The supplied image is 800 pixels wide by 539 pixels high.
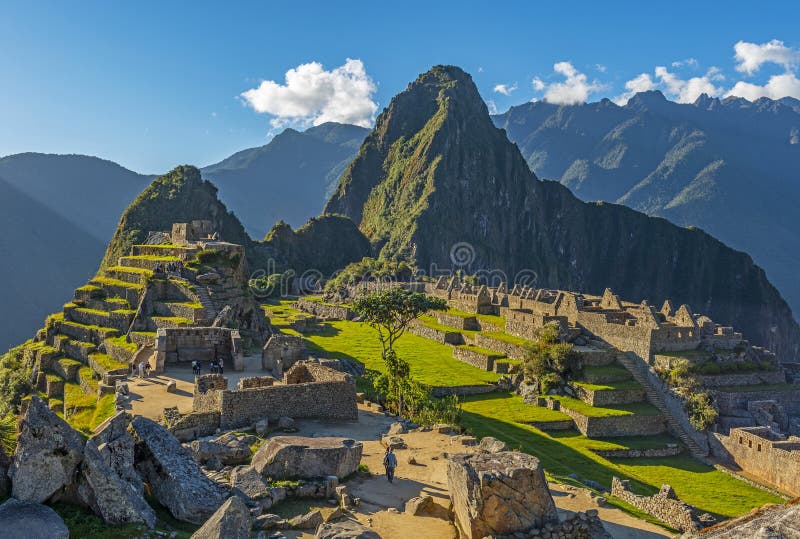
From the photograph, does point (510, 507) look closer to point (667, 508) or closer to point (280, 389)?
point (280, 389)

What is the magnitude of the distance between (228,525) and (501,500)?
464cm

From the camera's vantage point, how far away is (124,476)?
8.41m

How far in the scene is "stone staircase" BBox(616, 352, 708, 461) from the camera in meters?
30.4

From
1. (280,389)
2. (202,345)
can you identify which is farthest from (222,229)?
(280,389)

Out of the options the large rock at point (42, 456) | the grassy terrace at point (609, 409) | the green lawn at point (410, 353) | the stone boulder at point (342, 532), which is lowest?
the grassy terrace at point (609, 409)

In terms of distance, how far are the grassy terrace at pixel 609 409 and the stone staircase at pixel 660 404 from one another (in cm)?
46

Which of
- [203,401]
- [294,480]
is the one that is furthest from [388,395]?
[294,480]

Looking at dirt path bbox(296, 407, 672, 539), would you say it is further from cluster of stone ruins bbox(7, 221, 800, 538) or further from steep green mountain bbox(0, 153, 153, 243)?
steep green mountain bbox(0, 153, 153, 243)

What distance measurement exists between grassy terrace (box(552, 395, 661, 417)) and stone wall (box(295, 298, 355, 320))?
35.6 meters

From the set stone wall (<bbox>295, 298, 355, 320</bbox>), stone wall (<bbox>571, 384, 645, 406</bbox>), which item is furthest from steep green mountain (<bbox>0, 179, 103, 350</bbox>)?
stone wall (<bbox>571, 384, 645, 406</bbox>)

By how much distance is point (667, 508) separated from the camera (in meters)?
16.9

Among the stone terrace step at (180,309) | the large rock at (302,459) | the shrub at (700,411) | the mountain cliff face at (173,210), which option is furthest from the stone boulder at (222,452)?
the mountain cliff face at (173,210)

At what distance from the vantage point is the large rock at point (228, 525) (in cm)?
713

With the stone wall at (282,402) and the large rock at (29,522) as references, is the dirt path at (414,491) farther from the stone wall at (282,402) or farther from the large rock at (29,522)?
the large rock at (29,522)
